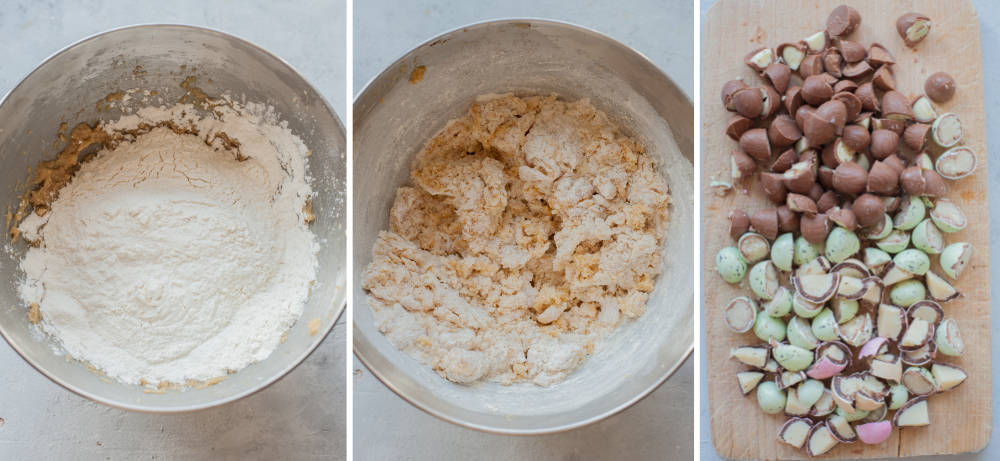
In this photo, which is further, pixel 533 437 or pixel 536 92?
pixel 533 437

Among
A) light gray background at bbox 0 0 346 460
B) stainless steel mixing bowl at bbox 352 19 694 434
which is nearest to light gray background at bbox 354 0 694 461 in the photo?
light gray background at bbox 0 0 346 460

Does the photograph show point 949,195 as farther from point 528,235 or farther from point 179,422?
point 179,422

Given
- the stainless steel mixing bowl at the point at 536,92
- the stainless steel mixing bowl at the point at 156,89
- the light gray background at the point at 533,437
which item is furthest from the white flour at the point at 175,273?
the light gray background at the point at 533,437

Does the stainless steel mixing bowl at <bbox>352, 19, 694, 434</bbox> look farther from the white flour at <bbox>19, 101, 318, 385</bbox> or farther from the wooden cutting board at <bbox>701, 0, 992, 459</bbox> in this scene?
the wooden cutting board at <bbox>701, 0, 992, 459</bbox>

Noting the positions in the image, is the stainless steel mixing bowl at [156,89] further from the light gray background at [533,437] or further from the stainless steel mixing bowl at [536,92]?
the light gray background at [533,437]

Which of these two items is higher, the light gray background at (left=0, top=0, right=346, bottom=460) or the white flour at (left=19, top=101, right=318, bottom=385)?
the white flour at (left=19, top=101, right=318, bottom=385)

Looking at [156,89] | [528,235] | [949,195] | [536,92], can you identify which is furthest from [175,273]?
[949,195]
